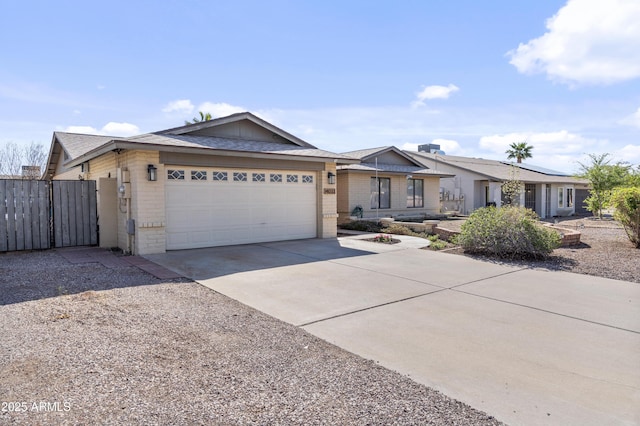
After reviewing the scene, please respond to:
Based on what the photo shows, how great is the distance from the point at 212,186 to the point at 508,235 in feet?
26.0

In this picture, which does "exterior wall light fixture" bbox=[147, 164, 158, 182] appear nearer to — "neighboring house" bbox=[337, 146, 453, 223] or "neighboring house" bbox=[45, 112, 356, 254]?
"neighboring house" bbox=[45, 112, 356, 254]

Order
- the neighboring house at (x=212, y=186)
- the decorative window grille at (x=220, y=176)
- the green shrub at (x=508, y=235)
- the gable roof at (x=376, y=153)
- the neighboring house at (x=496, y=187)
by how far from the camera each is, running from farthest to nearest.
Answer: the neighboring house at (x=496, y=187) < the gable roof at (x=376, y=153) < the decorative window grille at (x=220, y=176) < the neighboring house at (x=212, y=186) < the green shrub at (x=508, y=235)

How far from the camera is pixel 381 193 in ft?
68.9

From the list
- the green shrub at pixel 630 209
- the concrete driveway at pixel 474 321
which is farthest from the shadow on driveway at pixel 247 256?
the green shrub at pixel 630 209

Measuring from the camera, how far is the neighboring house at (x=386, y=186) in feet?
64.1

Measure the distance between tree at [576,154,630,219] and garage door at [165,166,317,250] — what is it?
2000cm

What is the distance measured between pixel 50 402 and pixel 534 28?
1322 cm

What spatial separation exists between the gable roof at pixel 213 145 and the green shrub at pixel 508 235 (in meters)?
4.80

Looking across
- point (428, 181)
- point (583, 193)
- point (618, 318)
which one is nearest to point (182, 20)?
point (618, 318)

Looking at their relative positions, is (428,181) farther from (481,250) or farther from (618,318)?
(618,318)

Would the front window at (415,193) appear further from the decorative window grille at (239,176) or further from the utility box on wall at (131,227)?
the utility box on wall at (131,227)

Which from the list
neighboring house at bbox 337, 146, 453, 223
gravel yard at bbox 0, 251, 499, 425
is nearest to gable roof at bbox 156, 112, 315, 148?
neighboring house at bbox 337, 146, 453, 223

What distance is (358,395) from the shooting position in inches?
127

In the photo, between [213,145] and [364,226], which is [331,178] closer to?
[364,226]
